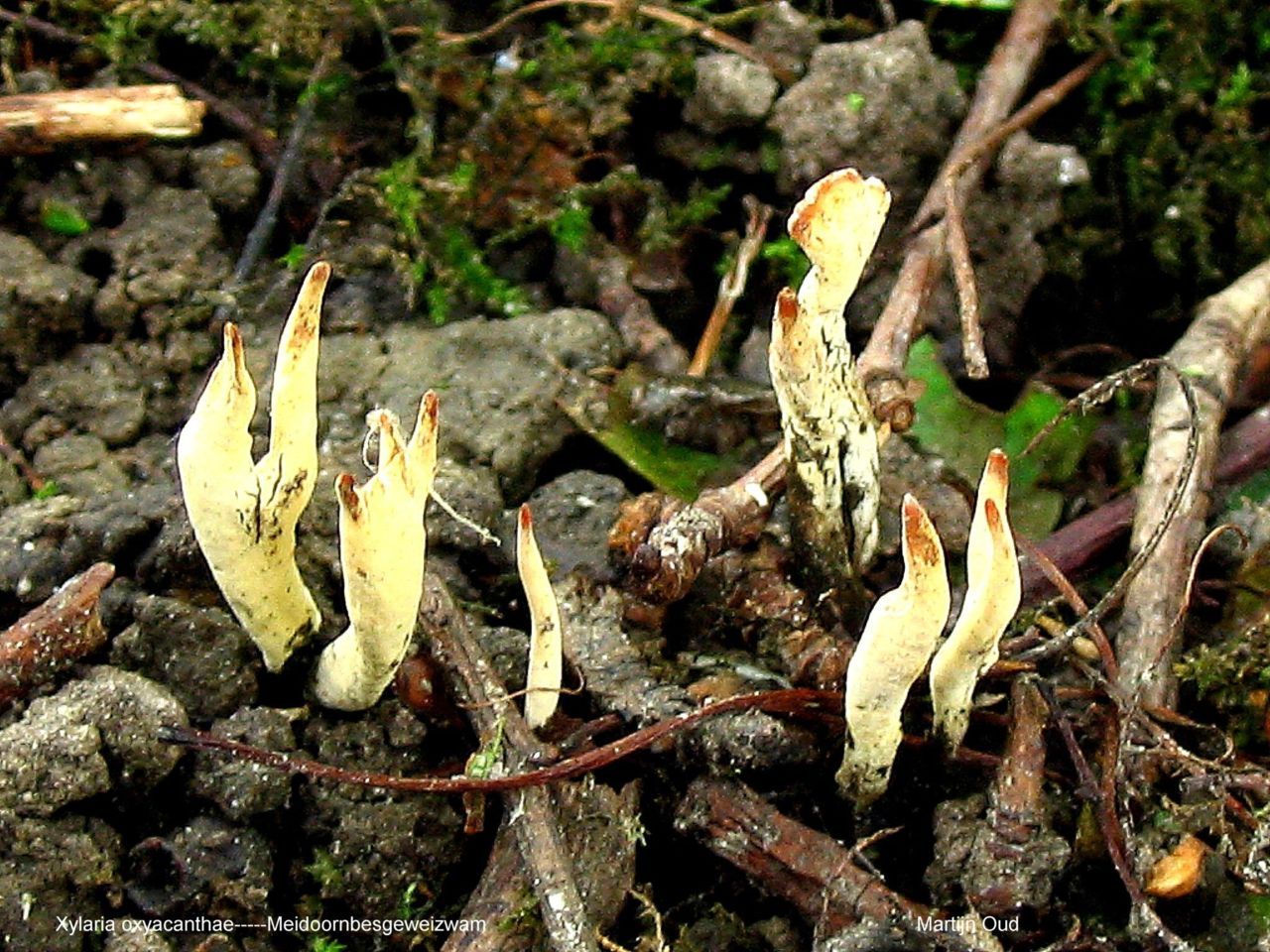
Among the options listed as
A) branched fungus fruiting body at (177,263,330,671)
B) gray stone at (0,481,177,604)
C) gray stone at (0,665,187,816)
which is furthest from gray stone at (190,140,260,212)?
gray stone at (0,665,187,816)

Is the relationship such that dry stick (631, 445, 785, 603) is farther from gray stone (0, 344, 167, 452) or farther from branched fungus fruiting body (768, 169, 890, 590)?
gray stone (0, 344, 167, 452)

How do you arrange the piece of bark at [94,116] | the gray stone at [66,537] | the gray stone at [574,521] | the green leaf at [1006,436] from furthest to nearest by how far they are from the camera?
the piece of bark at [94,116] → the green leaf at [1006,436] → the gray stone at [574,521] → the gray stone at [66,537]

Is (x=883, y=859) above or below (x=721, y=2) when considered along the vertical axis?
below

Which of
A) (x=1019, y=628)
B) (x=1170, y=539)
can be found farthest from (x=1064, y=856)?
(x=1170, y=539)

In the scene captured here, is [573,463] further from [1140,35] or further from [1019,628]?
[1140,35]

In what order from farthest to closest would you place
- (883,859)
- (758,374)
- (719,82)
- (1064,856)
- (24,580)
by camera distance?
(719,82), (758,374), (24,580), (883,859), (1064,856)

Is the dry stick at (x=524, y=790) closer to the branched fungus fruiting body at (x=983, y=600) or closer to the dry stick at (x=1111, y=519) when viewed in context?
the branched fungus fruiting body at (x=983, y=600)

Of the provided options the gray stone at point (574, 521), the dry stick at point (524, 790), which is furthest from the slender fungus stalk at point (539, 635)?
the gray stone at point (574, 521)
